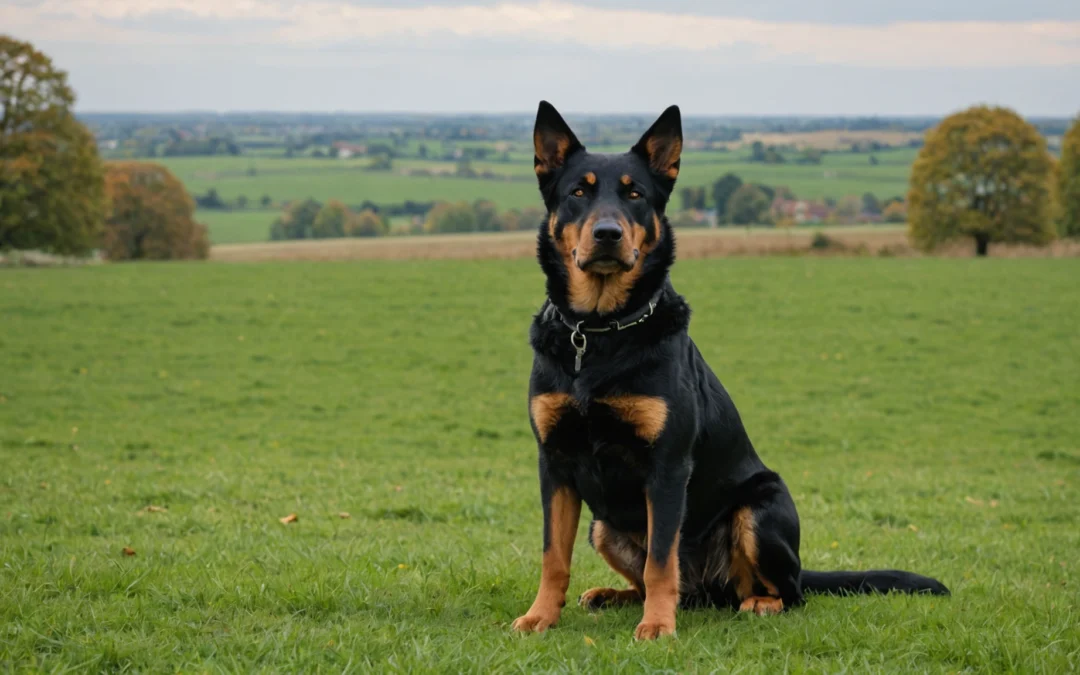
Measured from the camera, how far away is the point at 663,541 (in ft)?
16.4

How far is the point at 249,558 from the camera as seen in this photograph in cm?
649

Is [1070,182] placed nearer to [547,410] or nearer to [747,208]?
[747,208]

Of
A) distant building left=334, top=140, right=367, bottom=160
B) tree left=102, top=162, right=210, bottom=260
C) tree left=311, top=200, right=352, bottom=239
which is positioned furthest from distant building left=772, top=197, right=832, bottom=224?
distant building left=334, top=140, right=367, bottom=160

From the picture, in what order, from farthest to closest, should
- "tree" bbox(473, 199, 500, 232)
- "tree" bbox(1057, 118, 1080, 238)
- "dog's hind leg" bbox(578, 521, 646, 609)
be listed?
"tree" bbox(473, 199, 500, 232) < "tree" bbox(1057, 118, 1080, 238) < "dog's hind leg" bbox(578, 521, 646, 609)

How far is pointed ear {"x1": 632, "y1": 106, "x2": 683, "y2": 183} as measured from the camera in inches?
214

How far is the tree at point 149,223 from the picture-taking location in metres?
59.9

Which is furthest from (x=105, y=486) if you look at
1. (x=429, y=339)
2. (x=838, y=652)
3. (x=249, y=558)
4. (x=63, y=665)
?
(x=429, y=339)

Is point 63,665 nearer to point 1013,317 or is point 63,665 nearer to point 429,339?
point 429,339

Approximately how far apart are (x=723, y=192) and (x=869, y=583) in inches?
2359

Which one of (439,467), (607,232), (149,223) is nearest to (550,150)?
(607,232)

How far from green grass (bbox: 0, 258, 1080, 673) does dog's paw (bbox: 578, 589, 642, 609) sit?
30 centimetres

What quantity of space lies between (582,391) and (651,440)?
43 centimetres

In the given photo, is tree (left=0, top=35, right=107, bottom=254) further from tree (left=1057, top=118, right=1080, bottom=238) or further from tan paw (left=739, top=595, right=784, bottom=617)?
tree (left=1057, top=118, right=1080, bottom=238)

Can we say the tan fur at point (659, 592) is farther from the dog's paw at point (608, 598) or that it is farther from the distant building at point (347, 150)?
the distant building at point (347, 150)
